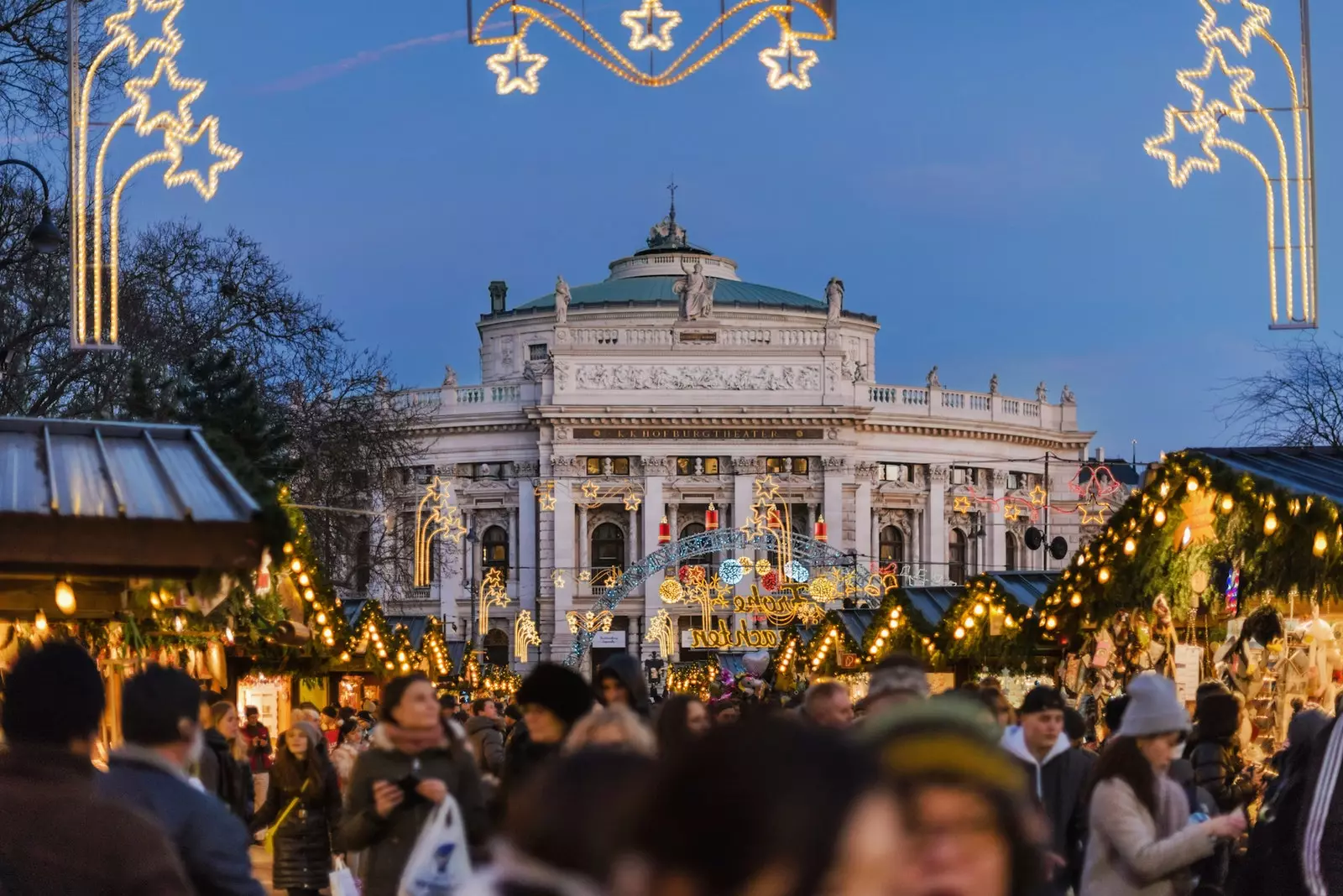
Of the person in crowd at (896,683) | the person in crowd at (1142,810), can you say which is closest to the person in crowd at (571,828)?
the person in crowd at (896,683)

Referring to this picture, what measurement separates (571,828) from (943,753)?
3.81 feet

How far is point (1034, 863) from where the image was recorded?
3623 millimetres

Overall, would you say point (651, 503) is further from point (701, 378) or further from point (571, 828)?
point (571, 828)

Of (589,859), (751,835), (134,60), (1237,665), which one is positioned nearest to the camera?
(751,835)

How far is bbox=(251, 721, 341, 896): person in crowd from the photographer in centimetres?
1108

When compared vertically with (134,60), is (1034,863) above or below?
below

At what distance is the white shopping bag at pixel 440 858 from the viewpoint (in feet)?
20.7

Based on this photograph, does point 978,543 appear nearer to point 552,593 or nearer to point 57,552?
point 552,593

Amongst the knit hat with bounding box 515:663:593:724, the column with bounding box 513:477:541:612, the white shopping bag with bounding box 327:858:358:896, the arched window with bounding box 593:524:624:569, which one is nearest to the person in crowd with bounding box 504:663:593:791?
the knit hat with bounding box 515:663:593:724

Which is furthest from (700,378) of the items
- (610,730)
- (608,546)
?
(610,730)

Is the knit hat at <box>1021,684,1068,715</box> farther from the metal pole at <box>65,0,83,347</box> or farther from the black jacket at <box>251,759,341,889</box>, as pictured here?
the metal pole at <box>65,0,83,347</box>

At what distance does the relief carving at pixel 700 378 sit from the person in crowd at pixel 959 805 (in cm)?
7884

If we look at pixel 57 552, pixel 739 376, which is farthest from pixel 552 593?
pixel 57 552

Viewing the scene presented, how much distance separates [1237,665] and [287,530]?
30.7ft
